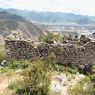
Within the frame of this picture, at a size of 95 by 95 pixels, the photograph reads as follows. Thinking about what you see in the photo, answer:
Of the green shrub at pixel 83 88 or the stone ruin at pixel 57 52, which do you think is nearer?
the green shrub at pixel 83 88

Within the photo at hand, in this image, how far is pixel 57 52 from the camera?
26.2 metres

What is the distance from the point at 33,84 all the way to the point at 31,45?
7.12 metres

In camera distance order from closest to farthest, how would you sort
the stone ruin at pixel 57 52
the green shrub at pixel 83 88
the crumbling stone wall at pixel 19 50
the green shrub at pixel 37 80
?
the green shrub at pixel 37 80 < the green shrub at pixel 83 88 < the stone ruin at pixel 57 52 < the crumbling stone wall at pixel 19 50

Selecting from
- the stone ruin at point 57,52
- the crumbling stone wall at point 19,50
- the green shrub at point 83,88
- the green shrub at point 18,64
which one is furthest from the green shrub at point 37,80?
the crumbling stone wall at point 19,50

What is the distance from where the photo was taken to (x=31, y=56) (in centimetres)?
2639

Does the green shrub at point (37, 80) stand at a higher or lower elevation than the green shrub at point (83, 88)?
higher

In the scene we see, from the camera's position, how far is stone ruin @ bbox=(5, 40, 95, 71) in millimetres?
26234

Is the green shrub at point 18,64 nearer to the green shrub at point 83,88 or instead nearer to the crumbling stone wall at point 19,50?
the crumbling stone wall at point 19,50

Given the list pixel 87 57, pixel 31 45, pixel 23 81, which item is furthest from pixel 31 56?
pixel 23 81

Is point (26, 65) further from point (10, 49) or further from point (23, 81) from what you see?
point (23, 81)

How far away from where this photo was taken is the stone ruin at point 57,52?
26.2 metres

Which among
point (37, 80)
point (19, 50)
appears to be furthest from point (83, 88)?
point (19, 50)

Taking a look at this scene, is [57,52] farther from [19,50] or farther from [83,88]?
[83,88]

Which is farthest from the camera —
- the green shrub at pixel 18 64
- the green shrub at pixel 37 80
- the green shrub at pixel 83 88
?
the green shrub at pixel 18 64
